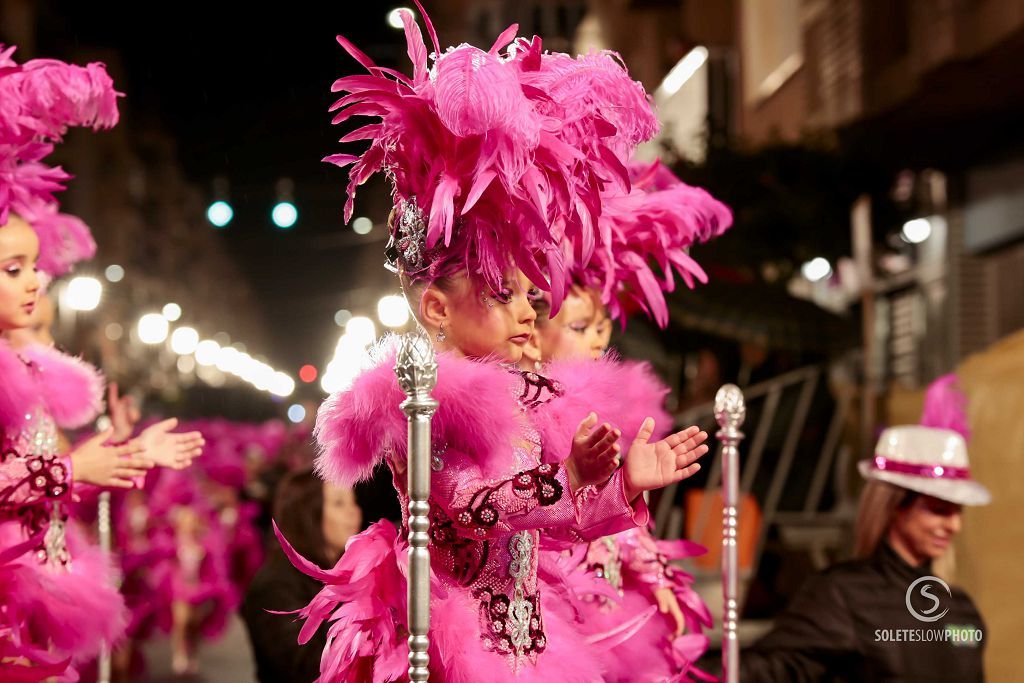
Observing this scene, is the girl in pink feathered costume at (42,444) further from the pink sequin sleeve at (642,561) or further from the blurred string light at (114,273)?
the blurred string light at (114,273)

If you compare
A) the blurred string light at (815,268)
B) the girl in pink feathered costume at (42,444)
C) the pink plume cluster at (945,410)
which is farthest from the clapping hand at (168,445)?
the blurred string light at (815,268)

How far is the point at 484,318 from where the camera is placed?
7.75 ft

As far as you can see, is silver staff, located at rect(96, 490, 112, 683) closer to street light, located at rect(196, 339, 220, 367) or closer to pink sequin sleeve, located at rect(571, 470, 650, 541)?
pink sequin sleeve, located at rect(571, 470, 650, 541)

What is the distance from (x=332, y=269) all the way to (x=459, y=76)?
82.3 ft

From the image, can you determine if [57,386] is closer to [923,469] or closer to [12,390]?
[12,390]

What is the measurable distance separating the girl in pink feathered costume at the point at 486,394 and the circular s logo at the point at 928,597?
1.63 metres

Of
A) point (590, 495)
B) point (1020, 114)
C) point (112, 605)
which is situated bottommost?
point (112, 605)

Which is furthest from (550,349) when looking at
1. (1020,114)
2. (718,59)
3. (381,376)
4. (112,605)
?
(718,59)

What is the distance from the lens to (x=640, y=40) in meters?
14.1

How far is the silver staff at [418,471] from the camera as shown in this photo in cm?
193

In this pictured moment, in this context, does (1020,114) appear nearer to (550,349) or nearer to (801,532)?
(801,532)

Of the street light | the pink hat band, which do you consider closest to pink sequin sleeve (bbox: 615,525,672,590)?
the pink hat band

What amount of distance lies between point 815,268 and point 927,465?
584 cm

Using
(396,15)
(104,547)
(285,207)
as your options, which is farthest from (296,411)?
(396,15)
